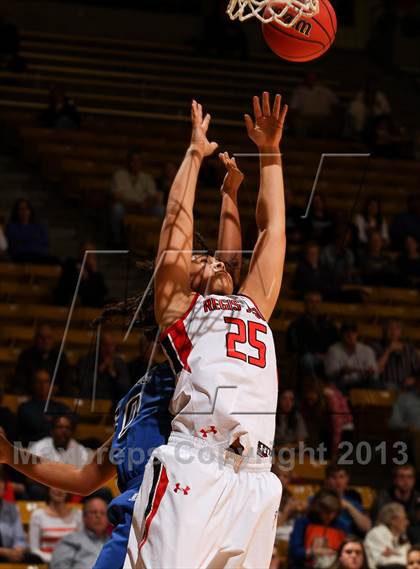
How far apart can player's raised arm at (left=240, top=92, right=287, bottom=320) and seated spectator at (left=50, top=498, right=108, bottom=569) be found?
3.36 metres

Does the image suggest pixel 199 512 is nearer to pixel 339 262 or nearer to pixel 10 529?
pixel 10 529

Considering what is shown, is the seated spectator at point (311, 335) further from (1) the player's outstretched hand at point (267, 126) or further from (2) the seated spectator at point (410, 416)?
(1) the player's outstretched hand at point (267, 126)

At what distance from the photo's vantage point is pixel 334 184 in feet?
38.1

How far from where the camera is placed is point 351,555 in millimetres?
7184

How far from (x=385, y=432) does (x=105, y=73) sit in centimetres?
678

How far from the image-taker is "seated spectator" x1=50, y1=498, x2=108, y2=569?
22.9ft

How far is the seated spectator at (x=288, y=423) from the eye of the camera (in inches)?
319

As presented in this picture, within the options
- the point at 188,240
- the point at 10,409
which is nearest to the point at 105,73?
the point at 10,409

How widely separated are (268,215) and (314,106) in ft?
29.2

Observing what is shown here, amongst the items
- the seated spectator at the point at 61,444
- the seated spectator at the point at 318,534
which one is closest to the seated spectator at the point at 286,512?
the seated spectator at the point at 318,534

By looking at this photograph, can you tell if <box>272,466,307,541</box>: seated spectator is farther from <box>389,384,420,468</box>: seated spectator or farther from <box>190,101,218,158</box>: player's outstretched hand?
<box>190,101,218,158</box>: player's outstretched hand

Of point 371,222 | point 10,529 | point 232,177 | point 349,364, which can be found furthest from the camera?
point 371,222

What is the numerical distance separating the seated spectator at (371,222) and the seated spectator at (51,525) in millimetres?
3883

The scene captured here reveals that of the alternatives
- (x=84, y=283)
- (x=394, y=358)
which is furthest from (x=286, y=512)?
(x=84, y=283)
